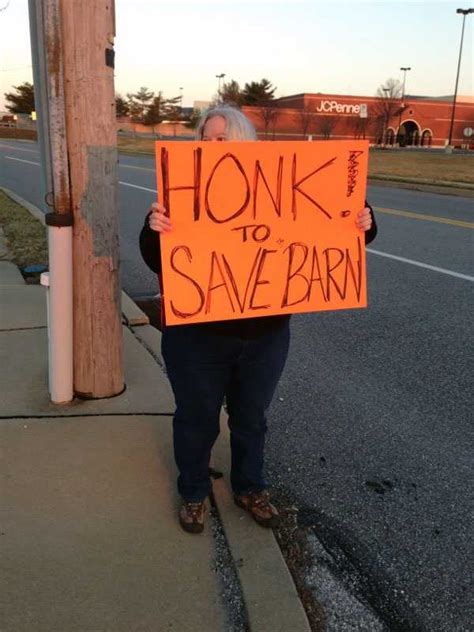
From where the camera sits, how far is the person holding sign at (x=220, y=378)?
2.26 metres

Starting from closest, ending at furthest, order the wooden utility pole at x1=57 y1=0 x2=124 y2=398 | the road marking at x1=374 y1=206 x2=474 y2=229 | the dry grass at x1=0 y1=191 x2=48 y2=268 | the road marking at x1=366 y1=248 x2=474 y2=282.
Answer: the wooden utility pole at x1=57 y1=0 x2=124 y2=398 < the road marking at x1=366 y1=248 x2=474 y2=282 < the dry grass at x1=0 y1=191 x2=48 y2=268 < the road marking at x1=374 y1=206 x2=474 y2=229

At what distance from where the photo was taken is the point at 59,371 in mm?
3289

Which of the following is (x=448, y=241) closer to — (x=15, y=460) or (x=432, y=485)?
(x=432, y=485)

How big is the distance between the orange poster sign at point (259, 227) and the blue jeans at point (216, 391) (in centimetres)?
11

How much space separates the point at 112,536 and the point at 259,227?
53.3 inches

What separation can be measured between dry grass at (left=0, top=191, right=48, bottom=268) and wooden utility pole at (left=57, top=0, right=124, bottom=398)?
3.90 m

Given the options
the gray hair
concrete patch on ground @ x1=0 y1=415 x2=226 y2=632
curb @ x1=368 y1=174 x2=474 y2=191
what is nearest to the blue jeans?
concrete patch on ground @ x1=0 y1=415 x2=226 y2=632

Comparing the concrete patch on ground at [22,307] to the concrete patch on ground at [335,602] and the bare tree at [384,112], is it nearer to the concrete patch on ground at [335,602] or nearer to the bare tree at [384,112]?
the concrete patch on ground at [335,602]

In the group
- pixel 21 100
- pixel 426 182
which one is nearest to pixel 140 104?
pixel 21 100

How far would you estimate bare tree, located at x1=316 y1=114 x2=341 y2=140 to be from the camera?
60625mm

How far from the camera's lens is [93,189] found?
307 cm

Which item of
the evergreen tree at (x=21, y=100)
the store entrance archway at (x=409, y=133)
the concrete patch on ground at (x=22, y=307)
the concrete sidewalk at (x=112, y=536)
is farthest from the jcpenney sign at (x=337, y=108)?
the concrete sidewalk at (x=112, y=536)

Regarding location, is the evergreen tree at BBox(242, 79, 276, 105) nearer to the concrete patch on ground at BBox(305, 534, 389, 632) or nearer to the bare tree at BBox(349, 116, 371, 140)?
the bare tree at BBox(349, 116, 371, 140)

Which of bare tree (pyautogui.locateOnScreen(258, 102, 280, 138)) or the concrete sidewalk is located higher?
bare tree (pyautogui.locateOnScreen(258, 102, 280, 138))
